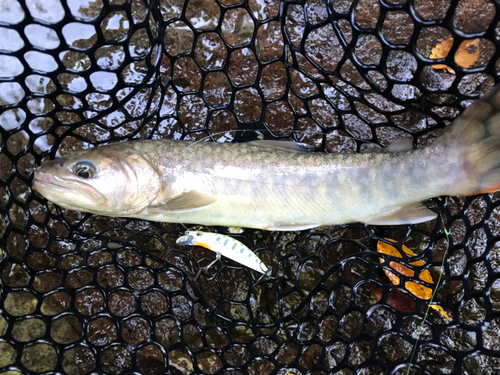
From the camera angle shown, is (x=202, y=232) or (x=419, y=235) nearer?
(x=202, y=232)

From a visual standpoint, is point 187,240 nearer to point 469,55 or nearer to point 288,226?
point 288,226

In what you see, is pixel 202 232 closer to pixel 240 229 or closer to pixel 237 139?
pixel 240 229

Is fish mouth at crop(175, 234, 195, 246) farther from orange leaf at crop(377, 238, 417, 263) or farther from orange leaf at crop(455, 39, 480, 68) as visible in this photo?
orange leaf at crop(455, 39, 480, 68)

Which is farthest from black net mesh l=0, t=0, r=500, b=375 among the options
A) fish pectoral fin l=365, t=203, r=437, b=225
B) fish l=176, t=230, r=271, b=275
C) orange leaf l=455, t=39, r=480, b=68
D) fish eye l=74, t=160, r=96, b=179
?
fish eye l=74, t=160, r=96, b=179

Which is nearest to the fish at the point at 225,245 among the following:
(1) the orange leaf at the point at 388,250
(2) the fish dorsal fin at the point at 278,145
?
(2) the fish dorsal fin at the point at 278,145

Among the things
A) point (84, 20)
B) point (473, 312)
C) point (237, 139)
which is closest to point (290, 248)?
point (237, 139)

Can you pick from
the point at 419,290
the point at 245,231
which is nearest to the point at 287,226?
the point at 245,231
